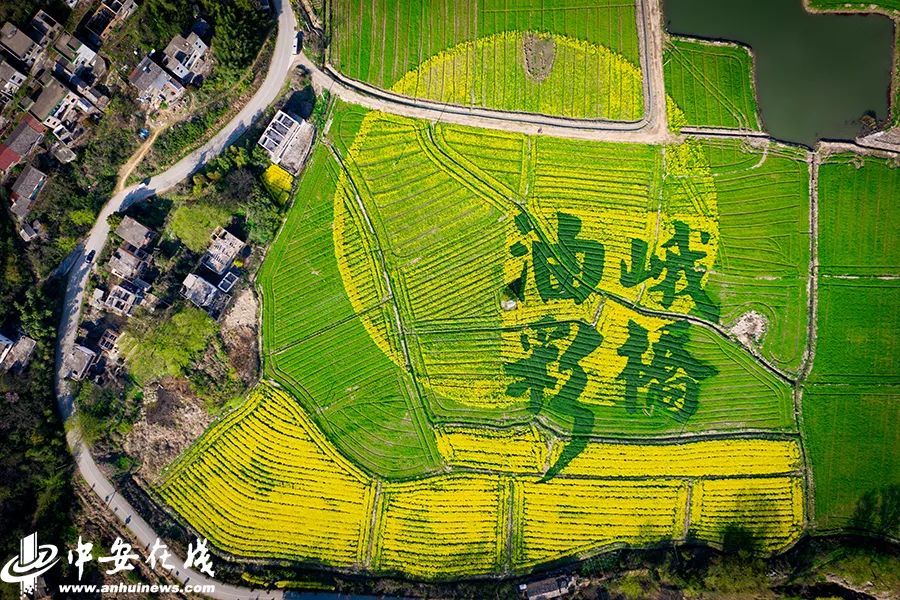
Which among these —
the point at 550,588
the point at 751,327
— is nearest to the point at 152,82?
the point at 550,588

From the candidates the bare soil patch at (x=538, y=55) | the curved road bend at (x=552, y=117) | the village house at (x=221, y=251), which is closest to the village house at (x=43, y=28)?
the curved road bend at (x=552, y=117)

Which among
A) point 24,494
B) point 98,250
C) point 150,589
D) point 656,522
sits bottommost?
point 150,589

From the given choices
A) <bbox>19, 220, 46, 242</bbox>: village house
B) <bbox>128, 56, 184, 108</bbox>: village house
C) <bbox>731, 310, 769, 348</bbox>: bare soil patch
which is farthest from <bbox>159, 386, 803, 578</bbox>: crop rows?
<bbox>128, 56, 184, 108</bbox>: village house

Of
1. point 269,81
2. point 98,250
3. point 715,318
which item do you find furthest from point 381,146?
point 715,318

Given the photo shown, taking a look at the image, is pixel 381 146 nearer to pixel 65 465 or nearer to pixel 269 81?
pixel 269 81

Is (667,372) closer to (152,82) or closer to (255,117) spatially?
(255,117)

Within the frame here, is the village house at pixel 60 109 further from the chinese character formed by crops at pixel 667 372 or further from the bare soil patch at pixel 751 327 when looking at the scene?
the bare soil patch at pixel 751 327

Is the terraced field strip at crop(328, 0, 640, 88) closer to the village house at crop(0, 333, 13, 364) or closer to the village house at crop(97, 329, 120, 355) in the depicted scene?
the village house at crop(97, 329, 120, 355)
